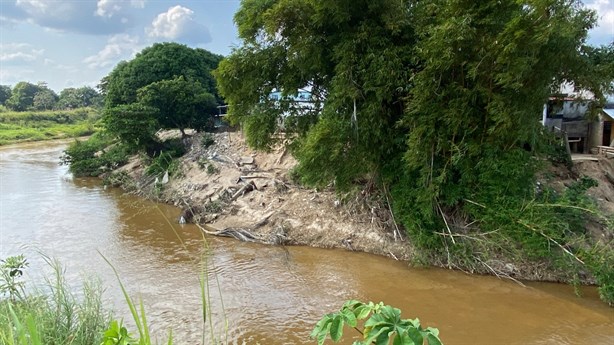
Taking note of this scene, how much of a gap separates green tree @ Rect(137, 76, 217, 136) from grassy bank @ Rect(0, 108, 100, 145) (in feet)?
51.8

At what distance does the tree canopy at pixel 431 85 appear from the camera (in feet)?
19.9

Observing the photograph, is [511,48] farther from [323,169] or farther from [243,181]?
[243,181]

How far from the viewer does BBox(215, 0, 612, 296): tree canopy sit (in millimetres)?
6059

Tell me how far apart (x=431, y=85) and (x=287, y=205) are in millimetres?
4728

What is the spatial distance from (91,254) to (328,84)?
6.05 meters

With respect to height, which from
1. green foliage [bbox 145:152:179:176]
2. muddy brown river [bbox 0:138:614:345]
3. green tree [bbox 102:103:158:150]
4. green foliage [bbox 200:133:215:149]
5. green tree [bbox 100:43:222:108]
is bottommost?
muddy brown river [bbox 0:138:614:345]

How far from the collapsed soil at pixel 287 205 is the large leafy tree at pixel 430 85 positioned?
820mm

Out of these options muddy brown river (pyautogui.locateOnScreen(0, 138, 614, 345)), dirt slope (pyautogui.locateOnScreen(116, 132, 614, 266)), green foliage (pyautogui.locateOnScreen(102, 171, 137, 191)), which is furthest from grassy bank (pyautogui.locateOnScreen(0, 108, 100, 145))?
muddy brown river (pyautogui.locateOnScreen(0, 138, 614, 345))

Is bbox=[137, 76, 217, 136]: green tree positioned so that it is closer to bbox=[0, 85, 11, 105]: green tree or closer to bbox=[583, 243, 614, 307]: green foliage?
bbox=[583, 243, 614, 307]: green foliage

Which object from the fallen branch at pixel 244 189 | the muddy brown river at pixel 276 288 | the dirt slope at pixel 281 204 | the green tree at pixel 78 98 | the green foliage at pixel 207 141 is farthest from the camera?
the green tree at pixel 78 98

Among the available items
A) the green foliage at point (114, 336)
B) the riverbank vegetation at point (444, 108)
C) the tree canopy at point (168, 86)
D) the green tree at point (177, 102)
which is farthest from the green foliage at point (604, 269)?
the green tree at point (177, 102)

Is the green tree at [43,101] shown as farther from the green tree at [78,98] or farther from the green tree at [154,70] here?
the green tree at [154,70]

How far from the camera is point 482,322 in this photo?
5.78 metres

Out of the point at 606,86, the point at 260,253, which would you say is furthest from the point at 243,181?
the point at 606,86
